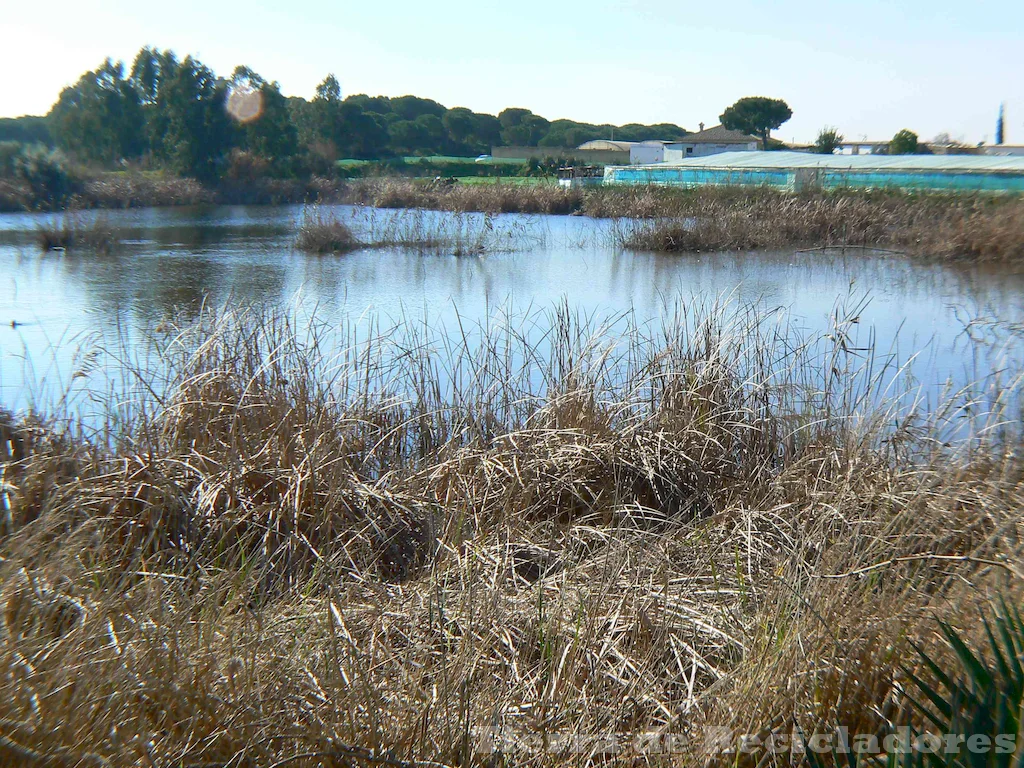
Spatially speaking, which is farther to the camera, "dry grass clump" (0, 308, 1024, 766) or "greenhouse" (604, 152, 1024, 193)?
"greenhouse" (604, 152, 1024, 193)

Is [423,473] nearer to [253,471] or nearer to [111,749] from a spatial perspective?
[253,471]

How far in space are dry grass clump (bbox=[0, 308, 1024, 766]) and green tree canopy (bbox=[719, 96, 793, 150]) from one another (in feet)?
166

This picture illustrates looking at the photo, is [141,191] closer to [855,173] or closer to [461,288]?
[461,288]

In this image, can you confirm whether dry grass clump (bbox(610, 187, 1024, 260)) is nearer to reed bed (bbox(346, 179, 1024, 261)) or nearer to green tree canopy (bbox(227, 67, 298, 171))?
reed bed (bbox(346, 179, 1024, 261))

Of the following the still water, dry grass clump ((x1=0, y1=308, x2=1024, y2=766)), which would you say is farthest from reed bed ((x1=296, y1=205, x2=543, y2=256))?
dry grass clump ((x1=0, y1=308, x2=1024, y2=766))

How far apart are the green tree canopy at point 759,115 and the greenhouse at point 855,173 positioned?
26.4m

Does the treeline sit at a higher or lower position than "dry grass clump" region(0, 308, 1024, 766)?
higher

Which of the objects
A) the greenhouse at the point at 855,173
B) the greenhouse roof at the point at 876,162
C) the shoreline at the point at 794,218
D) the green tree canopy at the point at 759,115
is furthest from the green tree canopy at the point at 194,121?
the green tree canopy at the point at 759,115

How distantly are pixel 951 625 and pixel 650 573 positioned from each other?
Answer: 826 millimetres

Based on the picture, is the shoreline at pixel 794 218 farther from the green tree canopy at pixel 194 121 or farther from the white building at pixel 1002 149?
the white building at pixel 1002 149

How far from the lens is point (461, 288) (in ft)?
28.5

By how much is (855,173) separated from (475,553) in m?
18.5

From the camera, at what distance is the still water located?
5715 millimetres

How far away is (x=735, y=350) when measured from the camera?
4.40m
